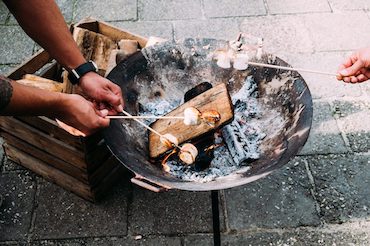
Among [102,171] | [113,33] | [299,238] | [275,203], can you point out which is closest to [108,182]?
[102,171]

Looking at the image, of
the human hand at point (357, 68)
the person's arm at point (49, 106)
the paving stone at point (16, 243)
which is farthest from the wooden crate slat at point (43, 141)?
the human hand at point (357, 68)

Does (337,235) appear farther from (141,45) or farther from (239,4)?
(239,4)

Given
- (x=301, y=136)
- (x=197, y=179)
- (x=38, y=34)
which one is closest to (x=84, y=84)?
(x=38, y=34)

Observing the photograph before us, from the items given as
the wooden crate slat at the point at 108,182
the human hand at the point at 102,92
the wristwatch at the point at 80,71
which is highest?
the wristwatch at the point at 80,71

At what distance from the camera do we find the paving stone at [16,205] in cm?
310

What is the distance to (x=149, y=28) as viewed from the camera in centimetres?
462

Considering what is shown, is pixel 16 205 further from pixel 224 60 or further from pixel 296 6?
pixel 296 6

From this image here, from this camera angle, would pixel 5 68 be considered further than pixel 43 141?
Yes

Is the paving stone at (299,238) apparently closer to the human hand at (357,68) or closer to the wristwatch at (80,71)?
the human hand at (357,68)

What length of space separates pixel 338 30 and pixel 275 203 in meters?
2.37

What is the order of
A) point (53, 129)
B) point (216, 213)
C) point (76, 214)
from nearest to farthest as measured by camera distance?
point (216, 213), point (53, 129), point (76, 214)

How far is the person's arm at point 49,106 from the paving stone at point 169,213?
1123 mm

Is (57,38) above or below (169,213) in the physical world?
above

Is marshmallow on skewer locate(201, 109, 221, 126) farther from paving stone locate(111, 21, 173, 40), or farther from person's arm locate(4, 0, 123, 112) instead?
paving stone locate(111, 21, 173, 40)
